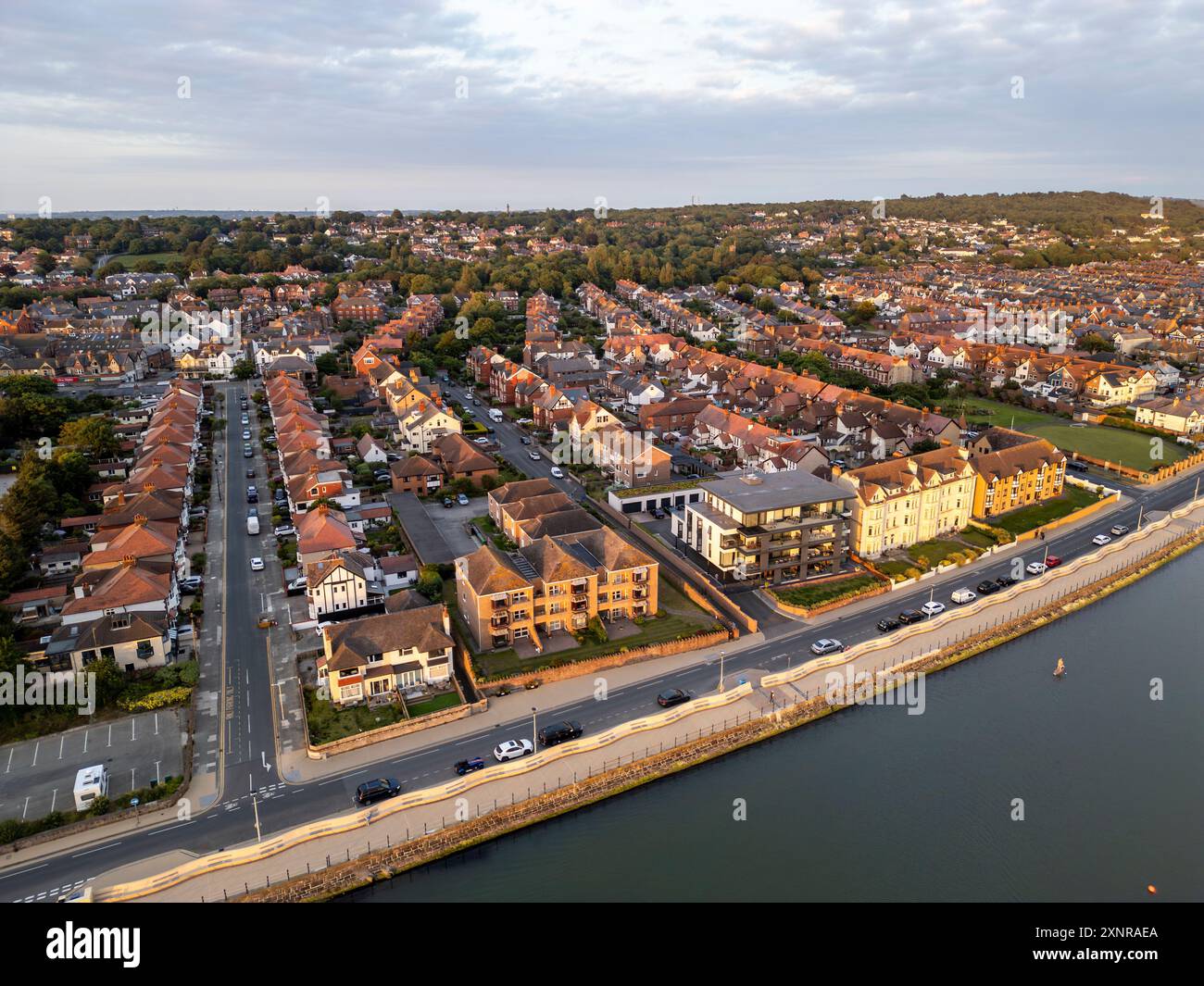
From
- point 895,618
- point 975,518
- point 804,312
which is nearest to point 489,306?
point 804,312

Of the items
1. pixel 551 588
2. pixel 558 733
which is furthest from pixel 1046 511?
pixel 558 733

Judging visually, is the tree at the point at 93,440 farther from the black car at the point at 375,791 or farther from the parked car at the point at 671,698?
the parked car at the point at 671,698

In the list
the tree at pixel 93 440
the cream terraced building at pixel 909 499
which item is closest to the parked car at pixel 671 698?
the cream terraced building at pixel 909 499

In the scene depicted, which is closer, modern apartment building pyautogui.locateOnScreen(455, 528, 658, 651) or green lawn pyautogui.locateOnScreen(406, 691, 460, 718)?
green lawn pyautogui.locateOnScreen(406, 691, 460, 718)

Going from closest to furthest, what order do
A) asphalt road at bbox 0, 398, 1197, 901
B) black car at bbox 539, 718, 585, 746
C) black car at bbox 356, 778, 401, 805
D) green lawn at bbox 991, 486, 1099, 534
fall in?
1. asphalt road at bbox 0, 398, 1197, 901
2. black car at bbox 356, 778, 401, 805
3. black car at bbox 539, 718, 585, 746
4. green lawn at bbox 991, 486, 1099, 534

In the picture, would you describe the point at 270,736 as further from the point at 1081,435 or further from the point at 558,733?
the point at 1081,435

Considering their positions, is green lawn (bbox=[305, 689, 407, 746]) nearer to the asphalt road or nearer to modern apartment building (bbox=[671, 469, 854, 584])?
the asphalt road

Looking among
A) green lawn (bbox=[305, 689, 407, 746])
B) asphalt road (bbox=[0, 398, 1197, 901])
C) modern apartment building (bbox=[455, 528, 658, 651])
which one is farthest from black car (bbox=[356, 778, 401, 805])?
modern apartment building (bbox=[455, 528, 658, 651])
